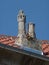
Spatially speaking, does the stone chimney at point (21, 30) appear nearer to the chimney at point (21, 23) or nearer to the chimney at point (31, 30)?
the chimney at point (21, 23)

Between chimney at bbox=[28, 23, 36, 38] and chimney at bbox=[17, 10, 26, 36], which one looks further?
chimney at bbox=[28, 23, 36, 38]

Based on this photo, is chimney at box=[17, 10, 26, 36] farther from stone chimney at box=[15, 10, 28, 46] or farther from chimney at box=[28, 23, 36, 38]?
chimney at box=[28, 23, 36, 38]

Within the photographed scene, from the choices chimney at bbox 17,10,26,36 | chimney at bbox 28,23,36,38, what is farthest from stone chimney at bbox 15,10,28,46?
chimney at bbox 28,23,36,38

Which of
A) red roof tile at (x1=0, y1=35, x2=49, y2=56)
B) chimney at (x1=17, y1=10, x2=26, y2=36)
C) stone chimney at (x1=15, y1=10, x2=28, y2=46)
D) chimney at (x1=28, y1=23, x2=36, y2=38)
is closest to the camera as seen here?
stone chimney at (x1=15, y1=10, x2=28, y2=46)

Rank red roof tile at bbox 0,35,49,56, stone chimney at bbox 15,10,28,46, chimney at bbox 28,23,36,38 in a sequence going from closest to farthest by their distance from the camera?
stone chimney at bbox 15,10,28,46 → chimney at bbox 28,23,36,38 → red roof tile at bbox 0,35,49,56

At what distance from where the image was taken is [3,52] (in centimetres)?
2033

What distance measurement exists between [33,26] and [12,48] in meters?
3.03

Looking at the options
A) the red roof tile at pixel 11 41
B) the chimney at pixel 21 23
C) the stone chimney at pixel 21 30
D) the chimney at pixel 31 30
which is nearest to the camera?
the stone chimney at pixel 21 30

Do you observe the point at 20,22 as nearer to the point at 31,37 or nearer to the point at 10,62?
the point at 31,37

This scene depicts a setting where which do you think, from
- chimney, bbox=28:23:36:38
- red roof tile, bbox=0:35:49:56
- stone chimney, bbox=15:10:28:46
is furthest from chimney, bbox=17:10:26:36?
red roof tile, bbox=0:35:49:56

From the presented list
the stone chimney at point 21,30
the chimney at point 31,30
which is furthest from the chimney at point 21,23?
the chimney at point 31,30

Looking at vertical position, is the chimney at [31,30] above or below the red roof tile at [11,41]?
above

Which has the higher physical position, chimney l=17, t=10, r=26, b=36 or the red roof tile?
chimney l=17, t=10, r=26, b=36

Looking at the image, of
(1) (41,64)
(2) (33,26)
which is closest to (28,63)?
(1) (41,64)
